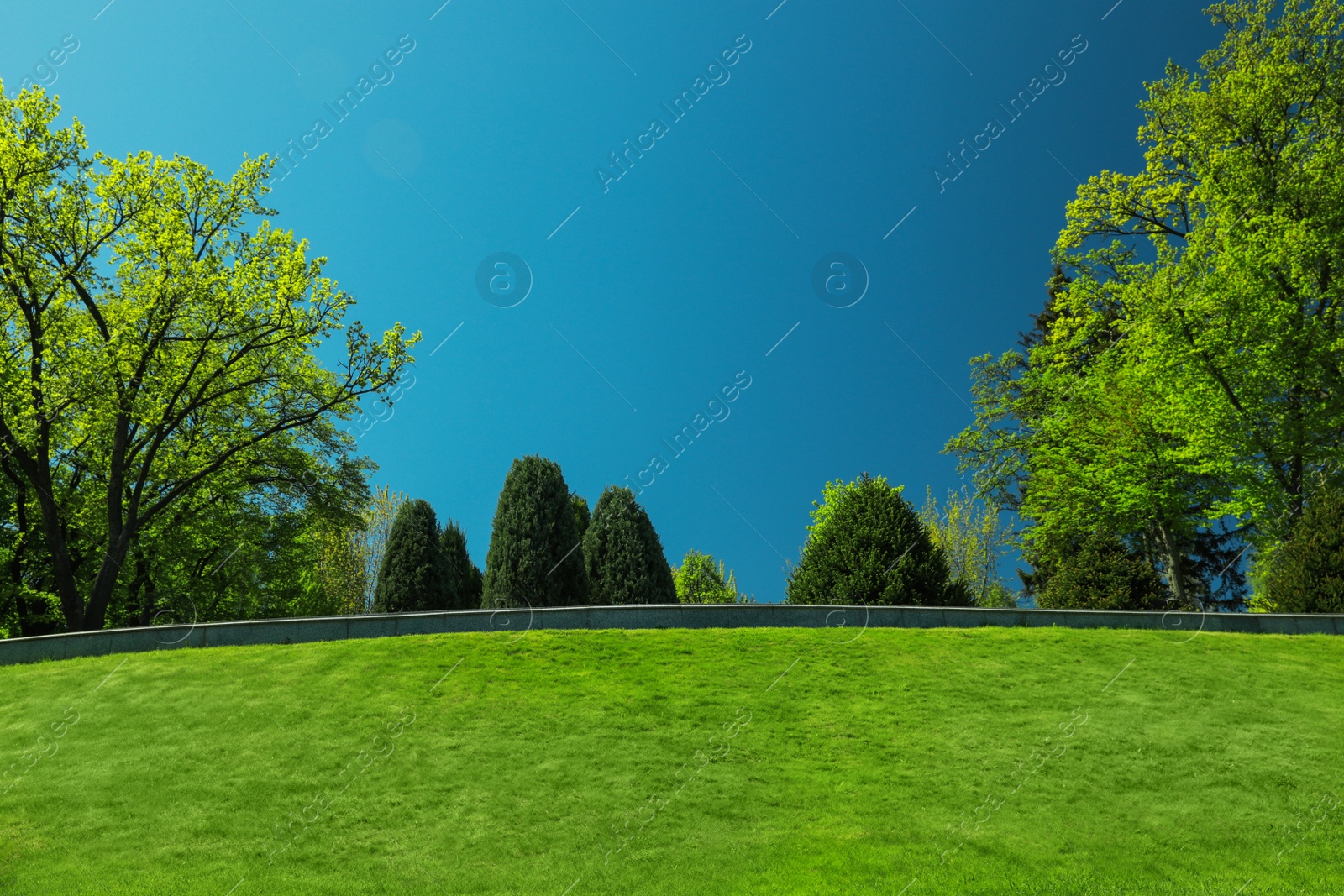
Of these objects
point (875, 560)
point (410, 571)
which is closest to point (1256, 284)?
point (875, 560)

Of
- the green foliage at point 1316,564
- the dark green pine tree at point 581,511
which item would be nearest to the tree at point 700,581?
the dark green pine tree at point 581,511

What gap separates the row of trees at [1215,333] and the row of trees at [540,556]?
11300 millimetres

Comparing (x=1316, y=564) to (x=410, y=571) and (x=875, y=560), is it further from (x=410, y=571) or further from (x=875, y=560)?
(x=410, y=571)

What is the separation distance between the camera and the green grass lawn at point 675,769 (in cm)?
859

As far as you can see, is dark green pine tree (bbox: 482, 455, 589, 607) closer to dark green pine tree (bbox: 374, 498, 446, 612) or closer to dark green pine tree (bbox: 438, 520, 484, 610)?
dark green pine tree (bbox: 374, 498, 446, 612)

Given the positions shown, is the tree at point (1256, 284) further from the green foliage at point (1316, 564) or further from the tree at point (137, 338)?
the tree at point (137, 338)

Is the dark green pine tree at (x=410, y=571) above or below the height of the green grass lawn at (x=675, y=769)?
above


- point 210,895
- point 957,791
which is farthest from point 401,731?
point 957,791

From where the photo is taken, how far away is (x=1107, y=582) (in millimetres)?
19844

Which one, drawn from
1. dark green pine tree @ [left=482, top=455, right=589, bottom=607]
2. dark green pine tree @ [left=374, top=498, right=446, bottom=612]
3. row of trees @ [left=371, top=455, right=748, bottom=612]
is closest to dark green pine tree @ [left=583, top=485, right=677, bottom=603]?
row of trees @ [left=371, top=455, right=748, bottom=612]

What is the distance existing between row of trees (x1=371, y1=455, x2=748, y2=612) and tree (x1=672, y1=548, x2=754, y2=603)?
17687 millimetres

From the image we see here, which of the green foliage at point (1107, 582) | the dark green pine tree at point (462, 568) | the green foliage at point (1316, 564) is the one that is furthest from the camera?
the dark green pine tree at point (462, 568)

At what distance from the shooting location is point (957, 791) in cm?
1016

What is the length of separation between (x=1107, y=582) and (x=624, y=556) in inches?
494
